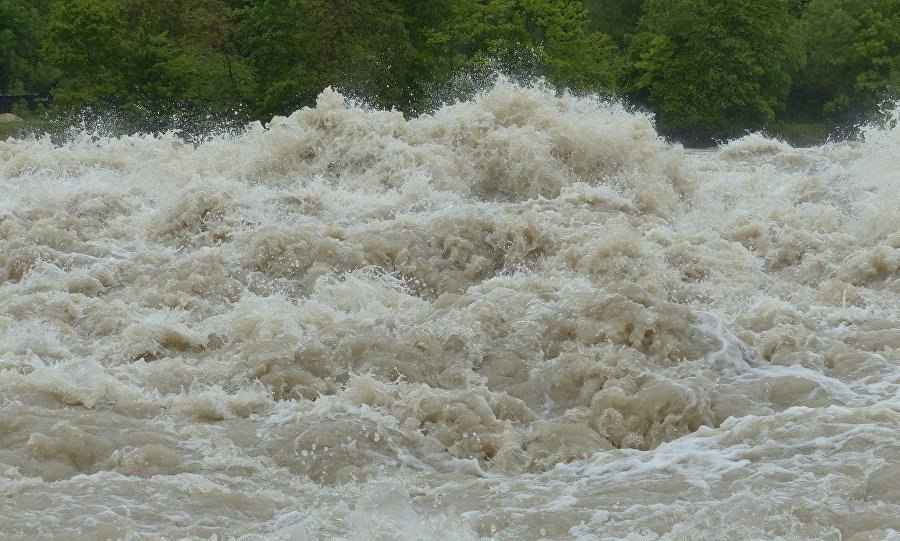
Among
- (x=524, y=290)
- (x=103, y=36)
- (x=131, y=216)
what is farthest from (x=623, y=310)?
(x=103, y=36)

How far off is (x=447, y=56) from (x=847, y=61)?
14.6 m

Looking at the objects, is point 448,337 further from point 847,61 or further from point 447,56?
point 847,61

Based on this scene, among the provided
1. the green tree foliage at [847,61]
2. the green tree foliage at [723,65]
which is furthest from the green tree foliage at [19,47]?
the green tree foliage at [847,61]

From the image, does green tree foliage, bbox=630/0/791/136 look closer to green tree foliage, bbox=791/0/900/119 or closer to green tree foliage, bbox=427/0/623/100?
green tree foliage, bbox=427/0/623/100

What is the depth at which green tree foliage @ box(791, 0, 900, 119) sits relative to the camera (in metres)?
41.4

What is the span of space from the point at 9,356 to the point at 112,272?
285cm

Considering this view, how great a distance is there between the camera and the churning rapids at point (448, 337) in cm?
741

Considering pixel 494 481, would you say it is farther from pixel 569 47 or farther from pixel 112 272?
pixel 569 47

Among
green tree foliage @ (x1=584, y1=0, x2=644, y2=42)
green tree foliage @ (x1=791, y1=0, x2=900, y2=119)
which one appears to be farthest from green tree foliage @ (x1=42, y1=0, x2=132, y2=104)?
green tree foliage @ (x1=791, y1=0, x2=900, y2=119)

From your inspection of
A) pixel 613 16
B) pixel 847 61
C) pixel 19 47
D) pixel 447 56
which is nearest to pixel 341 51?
pixel 447 56

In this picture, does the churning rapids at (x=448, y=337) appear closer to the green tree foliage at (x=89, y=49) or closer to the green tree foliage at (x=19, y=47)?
the green tree foliage at (x=89, y=49)

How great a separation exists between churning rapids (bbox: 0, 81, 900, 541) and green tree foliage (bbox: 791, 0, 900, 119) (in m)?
25.3

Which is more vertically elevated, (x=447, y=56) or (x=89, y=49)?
(x=447, y=56)

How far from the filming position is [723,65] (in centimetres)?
3831
